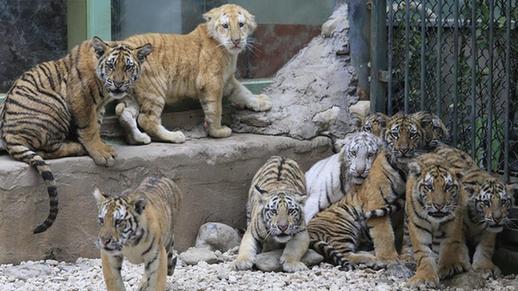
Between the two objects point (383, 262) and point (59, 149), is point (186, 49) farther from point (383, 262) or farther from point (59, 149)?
point (383, 262)

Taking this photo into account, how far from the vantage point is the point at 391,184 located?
7.68 metres

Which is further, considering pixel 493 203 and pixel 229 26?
pixel 229 26

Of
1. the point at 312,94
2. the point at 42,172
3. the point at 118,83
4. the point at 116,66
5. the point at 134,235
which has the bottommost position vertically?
the point at 134,235

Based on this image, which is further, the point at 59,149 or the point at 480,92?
the point at 480,92

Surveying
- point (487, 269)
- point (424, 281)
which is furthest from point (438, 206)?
point (487, 269)

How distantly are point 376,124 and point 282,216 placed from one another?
129cm

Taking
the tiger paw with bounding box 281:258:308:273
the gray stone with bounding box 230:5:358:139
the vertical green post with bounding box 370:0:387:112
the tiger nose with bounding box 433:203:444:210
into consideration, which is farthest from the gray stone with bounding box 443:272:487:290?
the gray stone with bounding box 230:5:358:139

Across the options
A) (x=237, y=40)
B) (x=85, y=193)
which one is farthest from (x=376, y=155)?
(x=85, y=193)

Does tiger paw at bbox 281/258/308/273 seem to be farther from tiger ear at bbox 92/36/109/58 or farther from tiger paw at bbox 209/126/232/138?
tiger ear at bbox 92/36/109/58

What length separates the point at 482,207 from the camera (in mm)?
7008

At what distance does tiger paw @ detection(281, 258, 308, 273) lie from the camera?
717 centimetres

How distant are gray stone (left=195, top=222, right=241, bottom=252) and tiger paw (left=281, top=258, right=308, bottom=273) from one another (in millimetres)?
783

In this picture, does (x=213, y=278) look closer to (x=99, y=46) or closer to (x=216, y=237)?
(x=216, y=237)

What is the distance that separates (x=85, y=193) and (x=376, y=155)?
2188 millimetres
